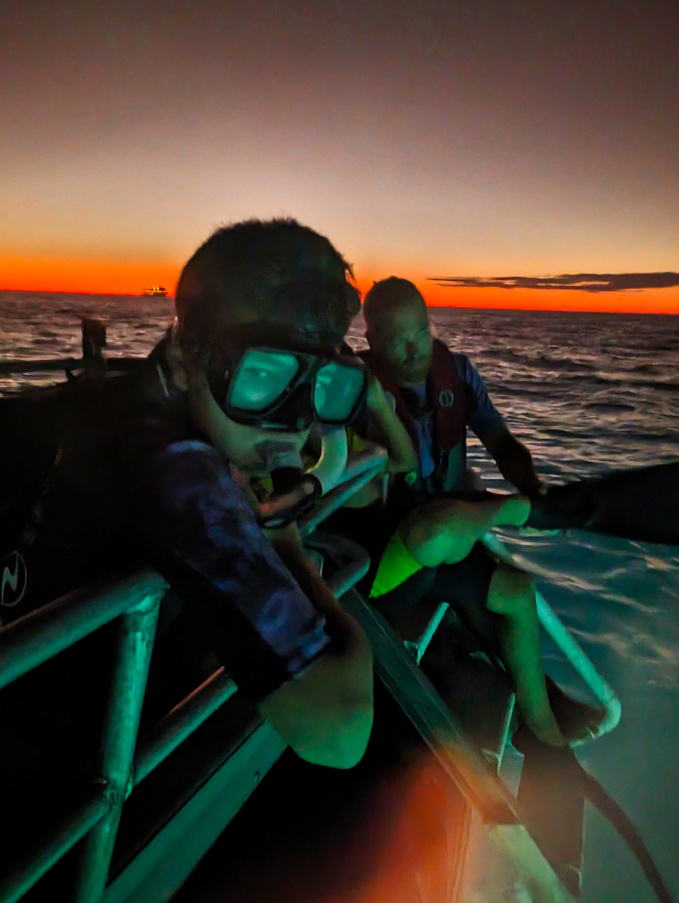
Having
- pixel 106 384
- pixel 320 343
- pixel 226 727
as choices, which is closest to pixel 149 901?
pixel 226 727

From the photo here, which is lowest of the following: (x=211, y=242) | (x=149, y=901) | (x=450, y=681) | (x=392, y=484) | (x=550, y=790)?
(x=550, y=790)

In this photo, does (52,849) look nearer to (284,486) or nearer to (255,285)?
(284,486)

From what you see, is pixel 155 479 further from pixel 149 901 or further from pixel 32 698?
pixel 149 901

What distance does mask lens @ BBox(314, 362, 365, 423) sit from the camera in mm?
1354

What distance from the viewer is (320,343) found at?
1204mm

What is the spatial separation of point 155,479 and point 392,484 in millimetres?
2040

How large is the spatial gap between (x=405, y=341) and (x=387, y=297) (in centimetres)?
29

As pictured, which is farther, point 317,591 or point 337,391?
point 337,391

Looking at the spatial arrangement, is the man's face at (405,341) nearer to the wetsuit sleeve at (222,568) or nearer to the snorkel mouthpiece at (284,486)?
the snorkel mouthpiece at (284,486)

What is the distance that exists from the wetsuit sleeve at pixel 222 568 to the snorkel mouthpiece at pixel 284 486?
23 centimetres

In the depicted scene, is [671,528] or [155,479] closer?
[155,479]

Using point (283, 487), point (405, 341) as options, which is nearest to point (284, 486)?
point (283, 487)

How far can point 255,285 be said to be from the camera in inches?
43.5

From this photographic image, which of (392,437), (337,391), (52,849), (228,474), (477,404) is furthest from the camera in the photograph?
(477,404)
